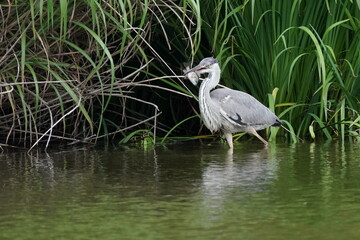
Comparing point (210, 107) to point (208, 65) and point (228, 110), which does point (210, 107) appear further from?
point (208, 65)

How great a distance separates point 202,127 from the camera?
7598 mm

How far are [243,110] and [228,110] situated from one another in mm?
122

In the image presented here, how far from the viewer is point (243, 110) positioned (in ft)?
21.1

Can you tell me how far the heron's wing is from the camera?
6.45 metres

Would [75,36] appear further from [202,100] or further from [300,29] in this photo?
[300,29]

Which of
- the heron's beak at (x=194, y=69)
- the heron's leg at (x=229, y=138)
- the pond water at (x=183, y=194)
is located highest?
the heron's beak at (x=194, y=69)

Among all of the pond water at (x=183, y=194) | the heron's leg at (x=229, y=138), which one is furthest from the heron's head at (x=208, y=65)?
the pond water at (x=183, y=194)

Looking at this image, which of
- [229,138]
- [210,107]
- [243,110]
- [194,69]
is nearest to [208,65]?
[194,69]

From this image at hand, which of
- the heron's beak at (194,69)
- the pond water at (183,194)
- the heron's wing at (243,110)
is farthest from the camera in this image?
the heron's beak at (194,69)

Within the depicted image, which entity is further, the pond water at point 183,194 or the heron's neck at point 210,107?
the heron's neck at point 210,107

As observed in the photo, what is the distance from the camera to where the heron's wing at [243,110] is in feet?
21.2

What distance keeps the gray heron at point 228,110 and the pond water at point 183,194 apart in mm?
331

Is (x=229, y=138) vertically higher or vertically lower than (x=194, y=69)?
lower

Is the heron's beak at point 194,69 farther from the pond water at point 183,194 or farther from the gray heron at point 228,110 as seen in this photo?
the pond water at point 183,194
